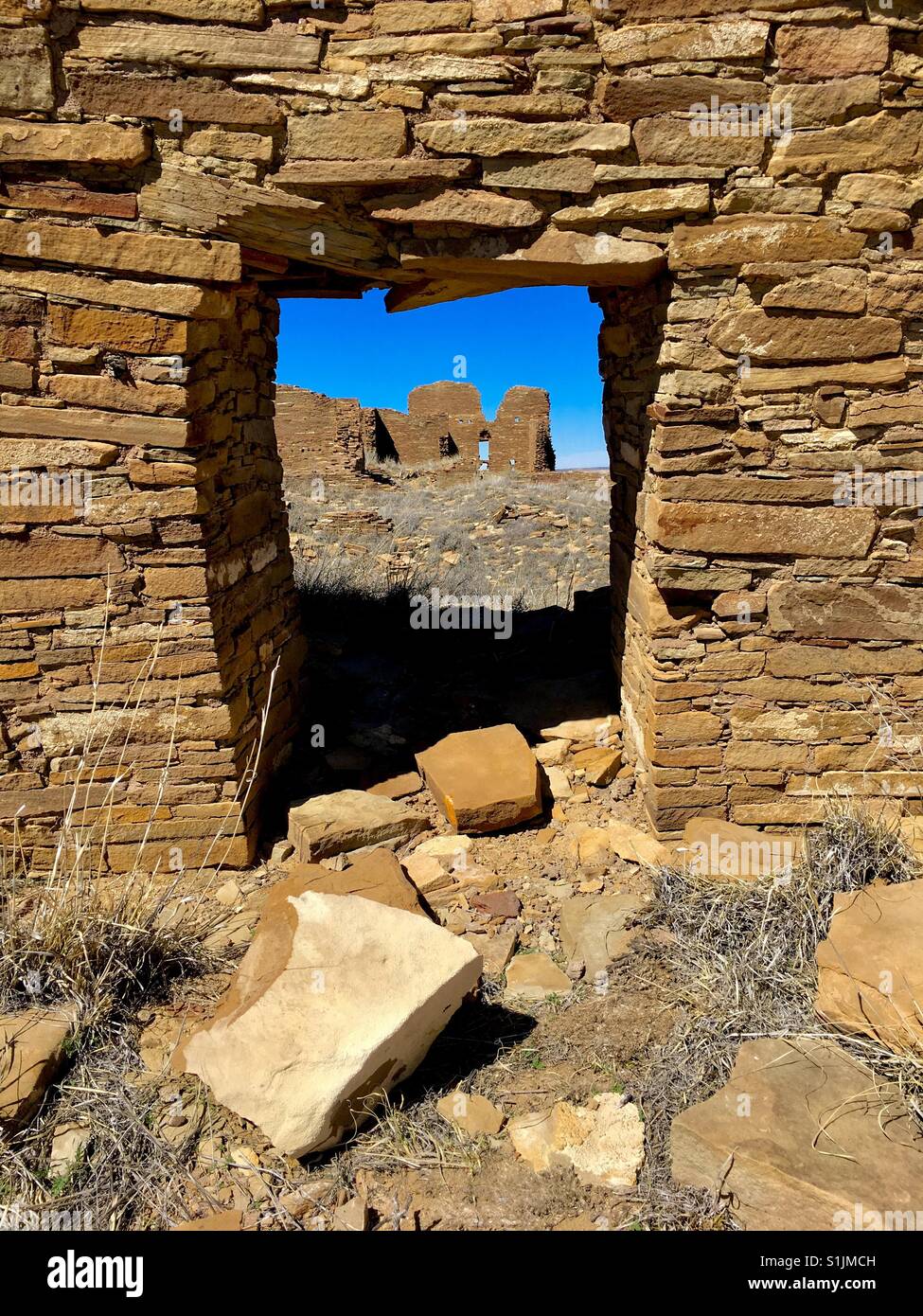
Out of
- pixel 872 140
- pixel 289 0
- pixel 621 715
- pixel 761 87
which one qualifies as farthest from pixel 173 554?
pixel 872 140

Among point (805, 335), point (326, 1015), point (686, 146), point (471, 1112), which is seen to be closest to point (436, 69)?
point (686, 146)

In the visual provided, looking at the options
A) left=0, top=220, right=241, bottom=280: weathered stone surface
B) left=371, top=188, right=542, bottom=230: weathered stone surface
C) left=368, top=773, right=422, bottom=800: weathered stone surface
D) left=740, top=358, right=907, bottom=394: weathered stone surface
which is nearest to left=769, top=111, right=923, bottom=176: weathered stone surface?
left=740, top=358, right=907, bottom=394: weathered stone surface

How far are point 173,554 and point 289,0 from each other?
214 cm

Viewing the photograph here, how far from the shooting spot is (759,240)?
3223mm

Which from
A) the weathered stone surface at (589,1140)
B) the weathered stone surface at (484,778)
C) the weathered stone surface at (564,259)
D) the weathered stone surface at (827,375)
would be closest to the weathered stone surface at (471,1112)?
the weathered stone surface at (589,1140)

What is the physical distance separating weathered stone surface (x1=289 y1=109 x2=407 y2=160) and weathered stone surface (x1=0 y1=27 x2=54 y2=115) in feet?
2.94

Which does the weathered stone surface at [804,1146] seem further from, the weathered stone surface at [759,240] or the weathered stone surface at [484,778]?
the weathered stone surface at [759,240]

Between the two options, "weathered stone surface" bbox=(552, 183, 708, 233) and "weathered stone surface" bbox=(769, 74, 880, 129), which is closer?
"weathered stone surface" bbox=(769, 74, 880, 129)

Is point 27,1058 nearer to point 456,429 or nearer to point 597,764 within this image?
point 597,764

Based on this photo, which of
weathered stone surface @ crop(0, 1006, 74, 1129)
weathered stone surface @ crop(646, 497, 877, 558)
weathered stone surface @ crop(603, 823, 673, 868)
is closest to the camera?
weathered stone surface @ crop(0, 1006, 74, 1129)

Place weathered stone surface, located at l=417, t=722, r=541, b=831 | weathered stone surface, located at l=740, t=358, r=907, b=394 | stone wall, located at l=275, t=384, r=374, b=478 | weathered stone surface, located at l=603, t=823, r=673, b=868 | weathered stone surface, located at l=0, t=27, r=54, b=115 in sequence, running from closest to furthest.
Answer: weathered stone surface, located at l=0, t=27, r=54, b=115 < weathered stone surface, located at l=740, t=358, r=907, b=394 < weathered stone surface, located at l=603, t=823, r=673, b=868 < weathered stone surface, located at l=417, t=722, r=541, b=831 < stone wall, located at l=275, t=384, r=374, b=478

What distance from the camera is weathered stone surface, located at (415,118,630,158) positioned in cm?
316

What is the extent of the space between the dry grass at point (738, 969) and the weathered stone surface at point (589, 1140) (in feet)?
0.18

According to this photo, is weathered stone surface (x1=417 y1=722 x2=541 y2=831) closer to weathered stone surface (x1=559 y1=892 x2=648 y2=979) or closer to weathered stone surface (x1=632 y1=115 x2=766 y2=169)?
weathered stone surface (x1=559 y1=892 x2=648 y2=979)
